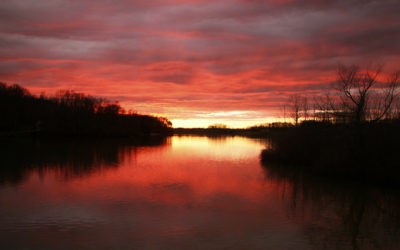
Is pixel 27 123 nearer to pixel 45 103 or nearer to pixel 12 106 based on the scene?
pixel 12 106

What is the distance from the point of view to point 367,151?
618 inches

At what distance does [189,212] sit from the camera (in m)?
10.8

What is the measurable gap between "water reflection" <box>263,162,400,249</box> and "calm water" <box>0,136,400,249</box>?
0.03m

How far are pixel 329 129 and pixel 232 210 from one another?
11581 mm

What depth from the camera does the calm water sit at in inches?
319

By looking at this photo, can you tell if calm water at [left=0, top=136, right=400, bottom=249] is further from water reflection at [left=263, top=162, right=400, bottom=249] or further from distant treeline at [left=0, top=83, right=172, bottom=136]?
distant treeline at [left=0, top=83, right=172, bottom=136]

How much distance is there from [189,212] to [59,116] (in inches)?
2416

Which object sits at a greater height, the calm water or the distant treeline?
the distant treeline

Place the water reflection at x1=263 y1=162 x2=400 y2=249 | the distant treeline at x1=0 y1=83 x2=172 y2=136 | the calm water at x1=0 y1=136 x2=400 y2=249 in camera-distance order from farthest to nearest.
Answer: the distant treeline at x1=0 y1=83 x2=172 y2=136 < the water reflection at x1=263 y1=162 x2=400 y2=249 < the calm water at x1=0 y1=136 x2=400 y2=249

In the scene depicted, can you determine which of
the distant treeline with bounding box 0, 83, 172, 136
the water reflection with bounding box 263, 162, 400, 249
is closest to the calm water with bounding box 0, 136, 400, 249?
the water reflection with bounding box 263, 162, 400, 249

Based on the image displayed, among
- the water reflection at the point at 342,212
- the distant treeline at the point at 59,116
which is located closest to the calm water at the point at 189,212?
the water reflection at the point at 342,212

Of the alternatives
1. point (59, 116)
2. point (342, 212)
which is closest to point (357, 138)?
point (342, 212)

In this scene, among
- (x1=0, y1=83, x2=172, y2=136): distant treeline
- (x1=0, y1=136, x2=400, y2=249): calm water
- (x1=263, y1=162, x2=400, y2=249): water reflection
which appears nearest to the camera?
(x1=0, y1=136, x2=400, y2=249): calm water

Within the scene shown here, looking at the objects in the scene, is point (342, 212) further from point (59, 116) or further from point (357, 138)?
point (59, 116)
